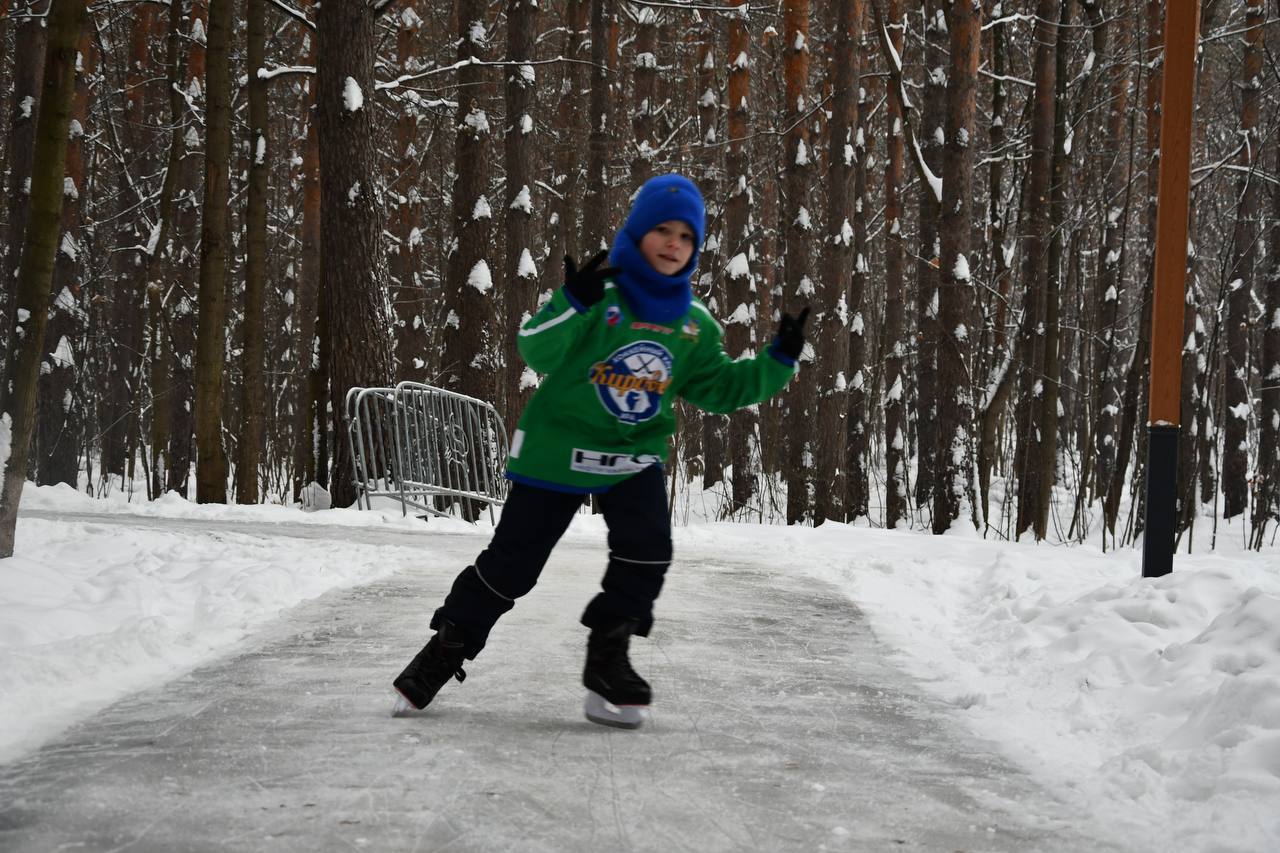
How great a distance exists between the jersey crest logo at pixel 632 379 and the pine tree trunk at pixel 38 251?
366 cm

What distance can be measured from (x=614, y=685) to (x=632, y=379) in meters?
0.95

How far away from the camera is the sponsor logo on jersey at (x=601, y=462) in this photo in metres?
3.88

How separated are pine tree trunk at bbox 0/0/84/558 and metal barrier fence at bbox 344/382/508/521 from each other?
4.81 meters

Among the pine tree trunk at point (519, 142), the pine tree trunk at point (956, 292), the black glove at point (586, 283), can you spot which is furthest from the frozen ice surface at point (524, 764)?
the pine tree trunk at point (519, 142)

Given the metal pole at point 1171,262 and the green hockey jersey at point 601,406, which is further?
the metal pole at point 1171,262

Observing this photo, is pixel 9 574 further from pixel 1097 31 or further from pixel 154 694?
pixel 1097 31

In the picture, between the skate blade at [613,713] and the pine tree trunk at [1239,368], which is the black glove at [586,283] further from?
the pine tree trunk at [1239,368]

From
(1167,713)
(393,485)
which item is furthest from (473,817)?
(393,485)

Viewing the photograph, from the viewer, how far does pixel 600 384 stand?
3906 mm

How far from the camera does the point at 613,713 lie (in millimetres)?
3801

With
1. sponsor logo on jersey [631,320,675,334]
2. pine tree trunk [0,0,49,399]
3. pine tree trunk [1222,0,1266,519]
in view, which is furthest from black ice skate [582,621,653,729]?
pine tree trunk [1222,0,1266,519]

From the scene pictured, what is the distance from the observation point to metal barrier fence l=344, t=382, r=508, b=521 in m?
11.6

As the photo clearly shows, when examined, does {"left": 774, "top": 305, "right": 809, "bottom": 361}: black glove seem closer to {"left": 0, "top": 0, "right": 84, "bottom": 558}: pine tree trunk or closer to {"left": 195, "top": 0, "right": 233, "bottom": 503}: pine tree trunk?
{"left": 0, "top": 0, "right": 84, "bottom": 558}: pine tree trunk

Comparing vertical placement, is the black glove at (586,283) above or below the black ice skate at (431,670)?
above
